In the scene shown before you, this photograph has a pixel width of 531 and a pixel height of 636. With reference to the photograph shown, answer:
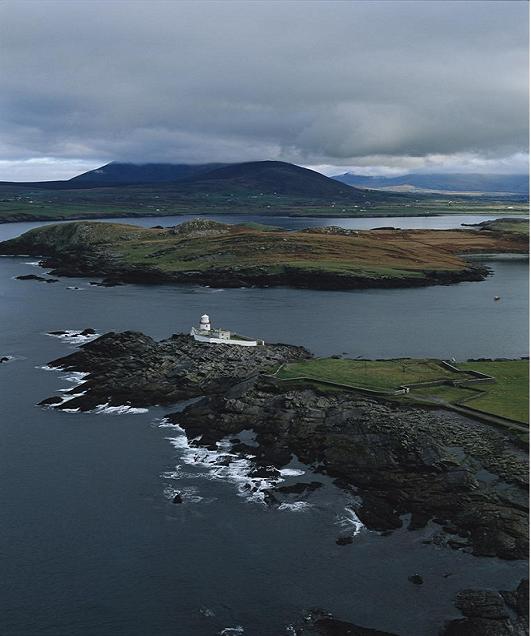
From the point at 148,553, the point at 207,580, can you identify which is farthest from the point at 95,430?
the point at 207,580

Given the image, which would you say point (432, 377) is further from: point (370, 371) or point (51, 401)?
point (51, 401)

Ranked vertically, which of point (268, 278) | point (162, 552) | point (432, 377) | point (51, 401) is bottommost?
point (162, 552)

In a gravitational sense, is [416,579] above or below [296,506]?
below

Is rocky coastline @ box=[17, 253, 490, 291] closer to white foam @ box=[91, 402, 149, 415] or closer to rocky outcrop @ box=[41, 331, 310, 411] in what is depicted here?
rocky outcrop @ box=[41, 331, 310, 411]

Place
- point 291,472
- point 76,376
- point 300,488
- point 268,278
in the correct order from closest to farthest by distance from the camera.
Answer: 1. point 300,488
2. point 291,472
3. point 76,376
4. point 268,278

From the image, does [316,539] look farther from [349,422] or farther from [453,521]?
[349,422]

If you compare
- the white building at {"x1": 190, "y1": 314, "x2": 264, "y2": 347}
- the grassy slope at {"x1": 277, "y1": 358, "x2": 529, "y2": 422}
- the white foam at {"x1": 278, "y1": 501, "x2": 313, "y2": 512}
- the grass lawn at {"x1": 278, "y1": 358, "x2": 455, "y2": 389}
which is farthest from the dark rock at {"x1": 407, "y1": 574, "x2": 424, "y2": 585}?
the white building at {"x1": 190, "y1": 314, "x2": 264, "y2": 347}

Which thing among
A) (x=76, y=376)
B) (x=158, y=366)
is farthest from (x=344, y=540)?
(x=76, y=376)
